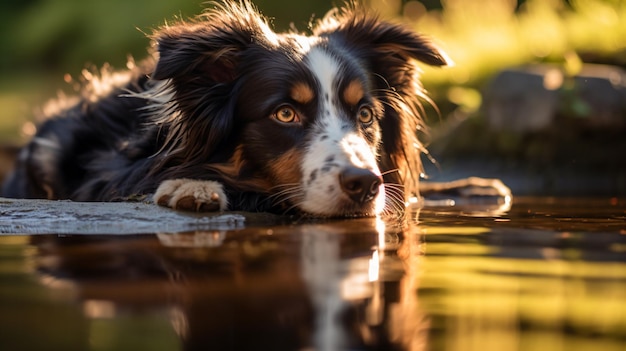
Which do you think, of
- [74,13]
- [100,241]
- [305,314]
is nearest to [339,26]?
[100,241]

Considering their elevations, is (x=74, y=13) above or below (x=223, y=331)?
above

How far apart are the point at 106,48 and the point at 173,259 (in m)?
23.0

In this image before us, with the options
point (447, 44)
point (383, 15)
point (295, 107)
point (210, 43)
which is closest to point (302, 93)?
point (295, 107)

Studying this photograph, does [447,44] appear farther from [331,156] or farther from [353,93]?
[331,156]

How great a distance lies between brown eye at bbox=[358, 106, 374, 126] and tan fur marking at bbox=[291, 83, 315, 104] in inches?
14.0

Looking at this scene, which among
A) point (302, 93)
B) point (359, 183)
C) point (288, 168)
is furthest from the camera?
point (302, 93)

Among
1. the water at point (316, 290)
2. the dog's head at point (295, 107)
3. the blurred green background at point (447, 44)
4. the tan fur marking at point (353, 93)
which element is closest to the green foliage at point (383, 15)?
the blurred green background at point (447, 44)

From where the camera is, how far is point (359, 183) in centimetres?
478

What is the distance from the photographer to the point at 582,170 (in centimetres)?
896

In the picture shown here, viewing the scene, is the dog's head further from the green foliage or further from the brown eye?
the green foliage

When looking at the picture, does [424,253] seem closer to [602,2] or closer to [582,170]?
[582,170]

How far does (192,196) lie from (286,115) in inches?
29.6

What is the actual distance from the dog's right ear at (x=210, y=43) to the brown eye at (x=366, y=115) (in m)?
0.67

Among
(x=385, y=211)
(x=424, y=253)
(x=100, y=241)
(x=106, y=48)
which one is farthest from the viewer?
(x=106, y=48)
